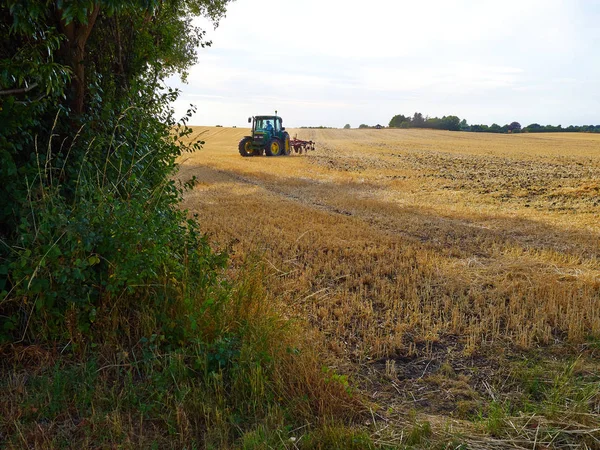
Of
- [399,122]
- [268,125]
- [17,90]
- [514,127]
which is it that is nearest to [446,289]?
[17,90]

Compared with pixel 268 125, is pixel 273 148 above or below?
below

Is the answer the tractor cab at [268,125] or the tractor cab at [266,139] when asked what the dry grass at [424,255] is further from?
the tractor cab at [268,125]

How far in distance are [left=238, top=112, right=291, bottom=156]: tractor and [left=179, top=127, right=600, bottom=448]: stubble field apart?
1452 cm

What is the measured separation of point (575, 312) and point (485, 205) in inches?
303

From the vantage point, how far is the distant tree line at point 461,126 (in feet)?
227

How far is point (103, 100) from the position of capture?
17.0 feet

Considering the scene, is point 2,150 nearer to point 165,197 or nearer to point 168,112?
point 165,197

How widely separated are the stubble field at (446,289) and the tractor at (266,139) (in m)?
14.5

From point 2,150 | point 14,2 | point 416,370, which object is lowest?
point 416,370

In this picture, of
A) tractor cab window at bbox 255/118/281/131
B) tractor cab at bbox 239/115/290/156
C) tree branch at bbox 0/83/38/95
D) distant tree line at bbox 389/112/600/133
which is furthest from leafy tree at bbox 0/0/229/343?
distant tree line at bbox 389/112/600/133

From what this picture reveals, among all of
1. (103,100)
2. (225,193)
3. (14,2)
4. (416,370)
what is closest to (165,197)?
(103,100)

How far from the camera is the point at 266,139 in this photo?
1103 inches

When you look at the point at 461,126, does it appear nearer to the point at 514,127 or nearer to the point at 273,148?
the point at 514,127

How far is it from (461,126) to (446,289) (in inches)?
3017
